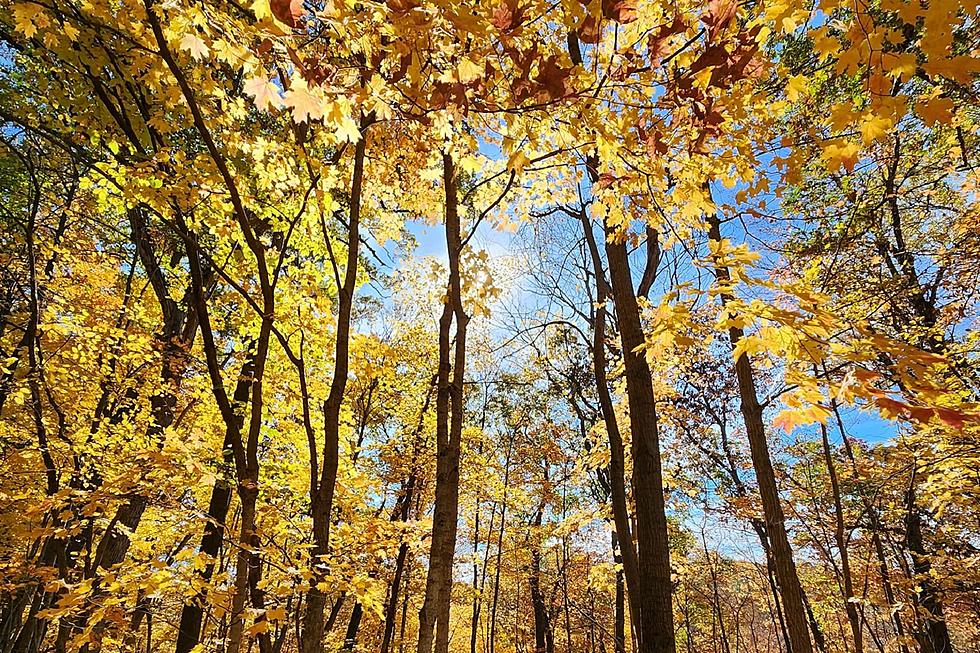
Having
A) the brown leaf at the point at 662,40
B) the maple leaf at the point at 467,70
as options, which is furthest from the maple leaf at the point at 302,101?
the brown leaf at the point at 662,40

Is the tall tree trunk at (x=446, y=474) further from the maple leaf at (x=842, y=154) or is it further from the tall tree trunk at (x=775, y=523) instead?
the maple leaf at (x=842, y=154)

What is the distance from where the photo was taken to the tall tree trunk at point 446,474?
10.2 feet

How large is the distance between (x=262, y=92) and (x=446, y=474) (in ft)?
8.87

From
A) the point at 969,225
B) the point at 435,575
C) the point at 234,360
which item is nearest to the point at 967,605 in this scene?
the point at 969,225

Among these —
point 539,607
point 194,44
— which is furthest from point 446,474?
point 539,607

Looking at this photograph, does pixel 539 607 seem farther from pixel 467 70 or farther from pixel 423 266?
pixel 467 70

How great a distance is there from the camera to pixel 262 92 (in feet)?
4.83

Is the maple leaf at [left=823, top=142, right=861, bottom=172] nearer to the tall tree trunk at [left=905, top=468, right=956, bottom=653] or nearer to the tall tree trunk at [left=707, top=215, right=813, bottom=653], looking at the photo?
the tall tree trunk at [left=707, top=215, right=813, bottom=653]

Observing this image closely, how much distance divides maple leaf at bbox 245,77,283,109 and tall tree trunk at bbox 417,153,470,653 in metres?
2.08

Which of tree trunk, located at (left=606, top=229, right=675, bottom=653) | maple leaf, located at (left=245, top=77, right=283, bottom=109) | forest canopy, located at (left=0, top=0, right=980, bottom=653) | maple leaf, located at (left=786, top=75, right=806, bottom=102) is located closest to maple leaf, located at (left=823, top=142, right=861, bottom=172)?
forest canopy, located at (left=0, top=0, right=980, bottom=653)

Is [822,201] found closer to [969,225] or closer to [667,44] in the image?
[969,225]

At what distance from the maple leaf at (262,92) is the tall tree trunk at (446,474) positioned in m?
2.08

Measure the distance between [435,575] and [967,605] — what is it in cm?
1141

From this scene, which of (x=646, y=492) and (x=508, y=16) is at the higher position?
(x=508, y=16)
